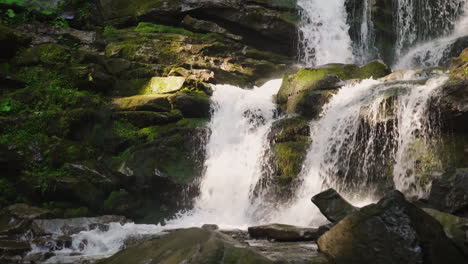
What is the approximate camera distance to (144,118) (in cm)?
1162

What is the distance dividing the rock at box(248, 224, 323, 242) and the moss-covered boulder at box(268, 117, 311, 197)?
10.5 feet

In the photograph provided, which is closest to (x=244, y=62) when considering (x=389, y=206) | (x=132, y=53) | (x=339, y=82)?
(x=132, y=53)

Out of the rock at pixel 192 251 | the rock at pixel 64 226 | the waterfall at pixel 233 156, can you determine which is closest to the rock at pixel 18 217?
the rock at pixel 64 226

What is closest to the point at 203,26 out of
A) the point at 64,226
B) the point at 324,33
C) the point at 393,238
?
the point at 324,33

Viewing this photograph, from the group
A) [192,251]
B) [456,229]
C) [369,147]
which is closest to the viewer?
[192,251]

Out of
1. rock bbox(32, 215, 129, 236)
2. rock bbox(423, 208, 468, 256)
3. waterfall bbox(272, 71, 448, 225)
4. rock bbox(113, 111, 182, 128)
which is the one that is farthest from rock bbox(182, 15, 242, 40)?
rock bbox(423, 208, 468, 256)

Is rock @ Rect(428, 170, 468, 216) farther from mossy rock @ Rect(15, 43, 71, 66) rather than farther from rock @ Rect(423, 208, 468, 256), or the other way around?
mossy rock @ Rect(15, 43, 71, 66)

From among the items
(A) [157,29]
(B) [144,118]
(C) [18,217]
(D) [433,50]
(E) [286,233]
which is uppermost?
(A) [157,29]

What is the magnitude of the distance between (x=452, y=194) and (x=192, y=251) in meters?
4.41

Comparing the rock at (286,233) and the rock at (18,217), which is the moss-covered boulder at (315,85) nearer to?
the rock at (286,233)

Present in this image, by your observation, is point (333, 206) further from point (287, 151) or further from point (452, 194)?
point (287, 151)

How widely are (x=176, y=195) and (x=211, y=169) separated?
1.21m

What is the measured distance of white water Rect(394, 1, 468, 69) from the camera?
15117mm

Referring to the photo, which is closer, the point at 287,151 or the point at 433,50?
the point at 287,151
